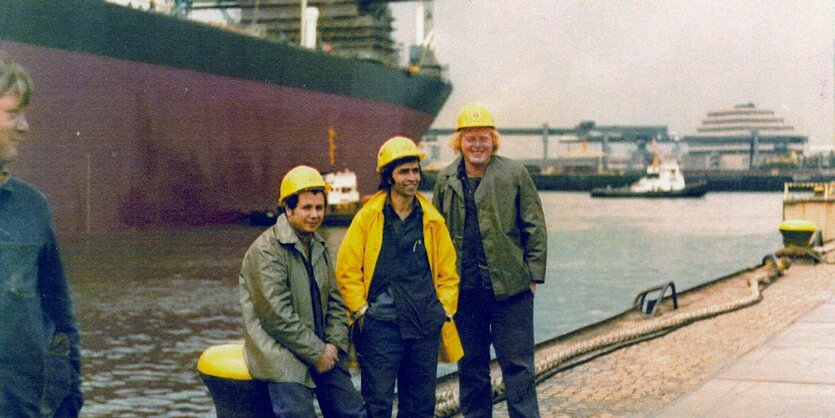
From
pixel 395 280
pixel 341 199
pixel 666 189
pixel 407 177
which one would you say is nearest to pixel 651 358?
pixel 395 280

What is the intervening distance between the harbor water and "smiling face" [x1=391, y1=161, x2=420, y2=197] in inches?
159

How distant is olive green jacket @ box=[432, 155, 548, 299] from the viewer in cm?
526

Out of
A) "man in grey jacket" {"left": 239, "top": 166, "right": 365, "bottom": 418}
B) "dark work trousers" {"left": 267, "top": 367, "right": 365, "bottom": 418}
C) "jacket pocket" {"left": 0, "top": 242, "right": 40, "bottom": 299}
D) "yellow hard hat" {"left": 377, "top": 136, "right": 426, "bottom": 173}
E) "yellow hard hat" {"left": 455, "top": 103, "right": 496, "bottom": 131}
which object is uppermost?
"yellow hard hat" {"left": 455, "top": 103, "right": 496, "bottom": 131}

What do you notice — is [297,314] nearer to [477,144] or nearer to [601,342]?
[477,144]

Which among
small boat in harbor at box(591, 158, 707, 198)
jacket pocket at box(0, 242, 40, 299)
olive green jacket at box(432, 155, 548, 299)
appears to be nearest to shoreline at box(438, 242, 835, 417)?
olive green jacket at box(432, 155, 548, 299)

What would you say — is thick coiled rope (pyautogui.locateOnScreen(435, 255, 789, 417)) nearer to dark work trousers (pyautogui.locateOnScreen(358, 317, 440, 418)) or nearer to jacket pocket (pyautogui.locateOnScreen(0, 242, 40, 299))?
dark work trousers (pyautogui.locateOnScreen(358, 317, 440, 418))

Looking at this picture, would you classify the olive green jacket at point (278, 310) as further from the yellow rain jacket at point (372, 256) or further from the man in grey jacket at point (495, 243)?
the man in grey jacket at point (495, 243)

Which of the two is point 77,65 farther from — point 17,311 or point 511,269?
point 17,311

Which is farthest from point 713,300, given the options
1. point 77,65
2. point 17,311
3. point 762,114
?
point 762,114

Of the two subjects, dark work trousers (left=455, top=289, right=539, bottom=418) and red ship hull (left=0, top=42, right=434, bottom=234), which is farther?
red ship hull (left=0, top=42, right=434, bottom=234)

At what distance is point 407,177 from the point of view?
475cm

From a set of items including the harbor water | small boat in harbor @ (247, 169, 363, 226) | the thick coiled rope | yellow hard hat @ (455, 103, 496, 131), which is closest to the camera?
yellow hard hat @ (455, 103, 496, 131)

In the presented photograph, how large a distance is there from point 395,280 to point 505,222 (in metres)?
0.79

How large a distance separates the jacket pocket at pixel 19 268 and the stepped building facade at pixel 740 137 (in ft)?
520
